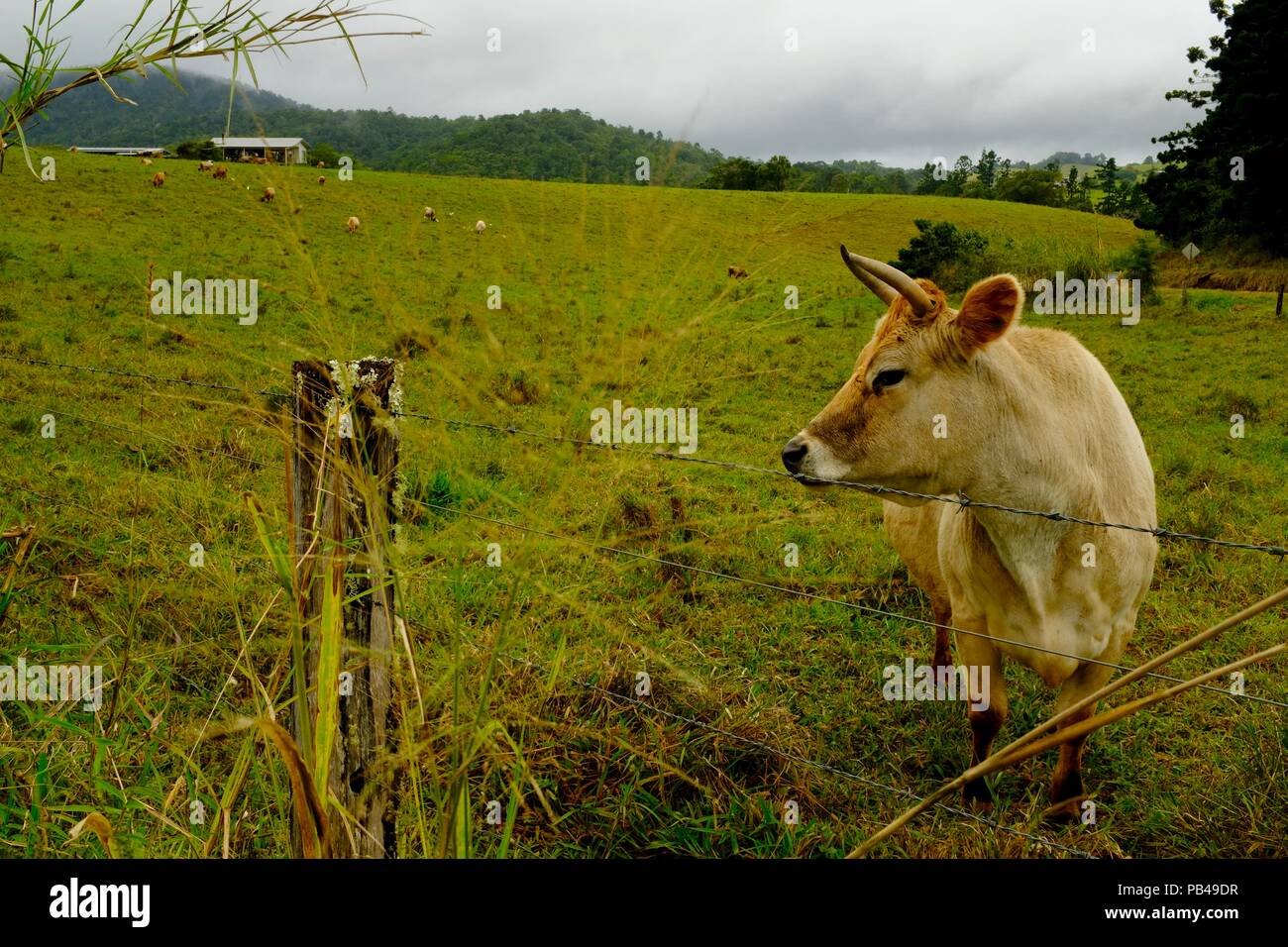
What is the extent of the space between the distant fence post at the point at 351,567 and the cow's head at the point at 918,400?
139 centimetres

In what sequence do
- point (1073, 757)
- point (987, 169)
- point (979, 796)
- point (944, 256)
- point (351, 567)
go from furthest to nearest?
point (987, 169)
point (944, 256)
point (979, 796)
point (1073, 757)
point (351, 567)

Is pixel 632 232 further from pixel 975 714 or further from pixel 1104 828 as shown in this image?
pixel 1104 828

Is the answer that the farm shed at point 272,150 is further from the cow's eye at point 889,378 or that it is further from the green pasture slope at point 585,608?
the cow's eye at point 889,378

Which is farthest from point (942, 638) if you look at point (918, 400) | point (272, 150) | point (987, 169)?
point (987, 169)

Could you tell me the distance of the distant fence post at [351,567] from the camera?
6.26ft

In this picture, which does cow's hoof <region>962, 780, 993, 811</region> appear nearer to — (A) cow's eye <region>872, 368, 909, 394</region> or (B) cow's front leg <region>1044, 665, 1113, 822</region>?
(B) cow's front leg <region>1044, 665, 1113, 822</region>

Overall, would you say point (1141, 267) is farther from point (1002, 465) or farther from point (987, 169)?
point (987, 169)

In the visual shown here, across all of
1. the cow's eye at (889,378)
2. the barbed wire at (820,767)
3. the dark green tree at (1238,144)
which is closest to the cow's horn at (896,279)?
the cow's eye at (889,378)

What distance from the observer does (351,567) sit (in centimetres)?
203

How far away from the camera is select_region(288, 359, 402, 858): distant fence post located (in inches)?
75.2

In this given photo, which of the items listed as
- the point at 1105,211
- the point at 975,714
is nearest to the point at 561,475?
the point at 975,714

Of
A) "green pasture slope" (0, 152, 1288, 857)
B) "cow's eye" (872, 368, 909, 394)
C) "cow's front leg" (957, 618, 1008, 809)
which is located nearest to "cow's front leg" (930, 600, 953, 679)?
"green pasture slope" (0, 152, 1288, 857)

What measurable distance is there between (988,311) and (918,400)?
0.38m

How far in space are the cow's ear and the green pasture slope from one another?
1.76 ft
